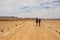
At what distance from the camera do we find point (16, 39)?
14.1 metres

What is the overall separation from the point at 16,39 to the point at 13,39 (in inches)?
9.5

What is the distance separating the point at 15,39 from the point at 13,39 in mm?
157

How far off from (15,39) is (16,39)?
0.09 m

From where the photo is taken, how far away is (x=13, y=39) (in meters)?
14.1

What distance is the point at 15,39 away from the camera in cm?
1412
